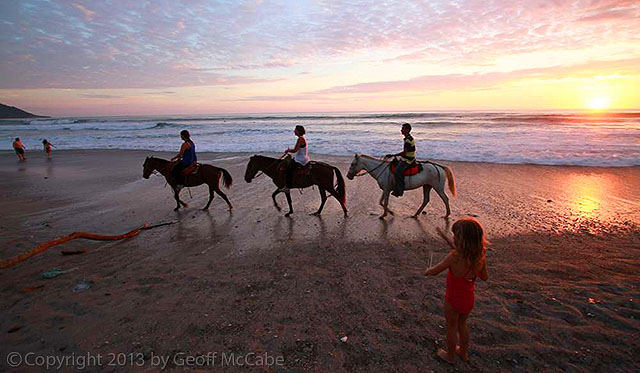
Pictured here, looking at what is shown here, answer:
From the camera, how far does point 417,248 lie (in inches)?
225

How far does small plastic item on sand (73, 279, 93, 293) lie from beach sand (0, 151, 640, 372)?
0.35 feet

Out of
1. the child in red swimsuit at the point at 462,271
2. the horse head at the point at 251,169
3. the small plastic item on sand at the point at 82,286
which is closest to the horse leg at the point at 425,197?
the horse head at the point at 251,169

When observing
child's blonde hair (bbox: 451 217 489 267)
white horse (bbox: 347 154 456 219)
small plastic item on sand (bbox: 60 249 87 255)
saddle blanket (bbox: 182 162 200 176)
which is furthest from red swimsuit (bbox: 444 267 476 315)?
saddle blanket (bbox: 182 162 200 176)

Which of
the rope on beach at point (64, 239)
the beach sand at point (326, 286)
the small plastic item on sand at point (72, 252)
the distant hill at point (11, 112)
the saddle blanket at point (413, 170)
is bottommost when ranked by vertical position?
the beach sand at point (326, 286)

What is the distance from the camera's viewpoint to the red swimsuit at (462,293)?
271 cm

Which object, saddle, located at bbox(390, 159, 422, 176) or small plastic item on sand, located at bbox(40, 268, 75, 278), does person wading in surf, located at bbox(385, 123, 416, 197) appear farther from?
small plastic item on sand, located at bbox(40, 268, 75, 278)

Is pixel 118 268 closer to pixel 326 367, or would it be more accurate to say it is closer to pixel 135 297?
pixel 135 297

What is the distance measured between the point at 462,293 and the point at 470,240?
0.56 metres

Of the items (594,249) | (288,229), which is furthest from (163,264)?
(594,249)

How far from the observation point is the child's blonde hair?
8.38 ft

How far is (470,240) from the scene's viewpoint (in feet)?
8.39

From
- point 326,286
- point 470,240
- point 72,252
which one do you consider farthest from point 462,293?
point 72,252

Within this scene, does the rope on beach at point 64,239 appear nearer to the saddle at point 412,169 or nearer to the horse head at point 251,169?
the horse head at point 251,169

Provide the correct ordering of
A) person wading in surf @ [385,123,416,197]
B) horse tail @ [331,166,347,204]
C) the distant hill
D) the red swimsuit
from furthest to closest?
the distant hill, horse tail @ [331,166,347,204], person wading in surf @ [385,123,416,197], the red swimsuit
